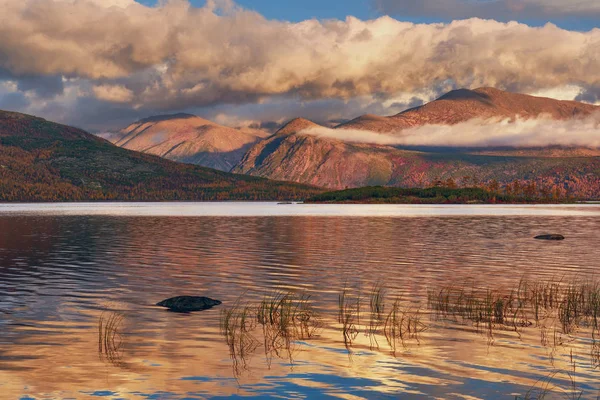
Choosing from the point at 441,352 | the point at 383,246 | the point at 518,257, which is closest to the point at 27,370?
the point at 441,352

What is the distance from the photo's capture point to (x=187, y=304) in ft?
135

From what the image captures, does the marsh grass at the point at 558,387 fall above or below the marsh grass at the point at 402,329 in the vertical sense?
below

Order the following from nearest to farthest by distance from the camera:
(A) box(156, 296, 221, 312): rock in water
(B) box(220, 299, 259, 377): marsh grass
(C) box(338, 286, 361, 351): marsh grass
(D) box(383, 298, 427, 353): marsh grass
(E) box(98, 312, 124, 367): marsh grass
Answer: (B) box(220, 299, 259, 377): marsh grass, (E) box(98, 312, 124, 367): marsh grass, (D) box(383, 298, 427, 353): marsh grass, (C) box(338, 286, 361, 351): marsh grass, (A) box(156, 296, 221, 312): rock in water

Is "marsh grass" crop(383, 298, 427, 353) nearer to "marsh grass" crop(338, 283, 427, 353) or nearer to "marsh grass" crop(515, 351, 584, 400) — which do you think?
"marsh grass" crop(338, 283, 427, 353)

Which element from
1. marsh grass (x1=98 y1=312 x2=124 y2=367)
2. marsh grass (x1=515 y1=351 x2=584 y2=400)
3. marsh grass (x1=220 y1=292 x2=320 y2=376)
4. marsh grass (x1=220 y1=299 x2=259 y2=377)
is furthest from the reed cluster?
marsh grass (x1=98 y1=312 x2=124 y2=367)

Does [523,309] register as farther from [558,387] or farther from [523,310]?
[558,387]

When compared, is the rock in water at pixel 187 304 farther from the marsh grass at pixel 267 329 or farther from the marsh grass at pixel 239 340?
the marsh grass at pixel 239 340

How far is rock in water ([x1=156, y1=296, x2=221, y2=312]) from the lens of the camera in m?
40.9

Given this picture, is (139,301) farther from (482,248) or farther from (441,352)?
(482,248)

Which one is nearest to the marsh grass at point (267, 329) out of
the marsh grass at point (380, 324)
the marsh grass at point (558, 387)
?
the marsh grass at point (380, 324)

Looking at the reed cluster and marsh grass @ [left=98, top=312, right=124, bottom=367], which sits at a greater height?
the reed cluster

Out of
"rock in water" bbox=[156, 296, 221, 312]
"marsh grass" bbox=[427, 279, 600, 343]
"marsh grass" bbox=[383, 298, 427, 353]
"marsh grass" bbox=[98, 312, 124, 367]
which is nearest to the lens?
"marsh grass" bbox=[98, 312, 124, 367]

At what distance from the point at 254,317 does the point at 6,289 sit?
21.6m

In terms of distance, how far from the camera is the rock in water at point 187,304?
40.9 m
